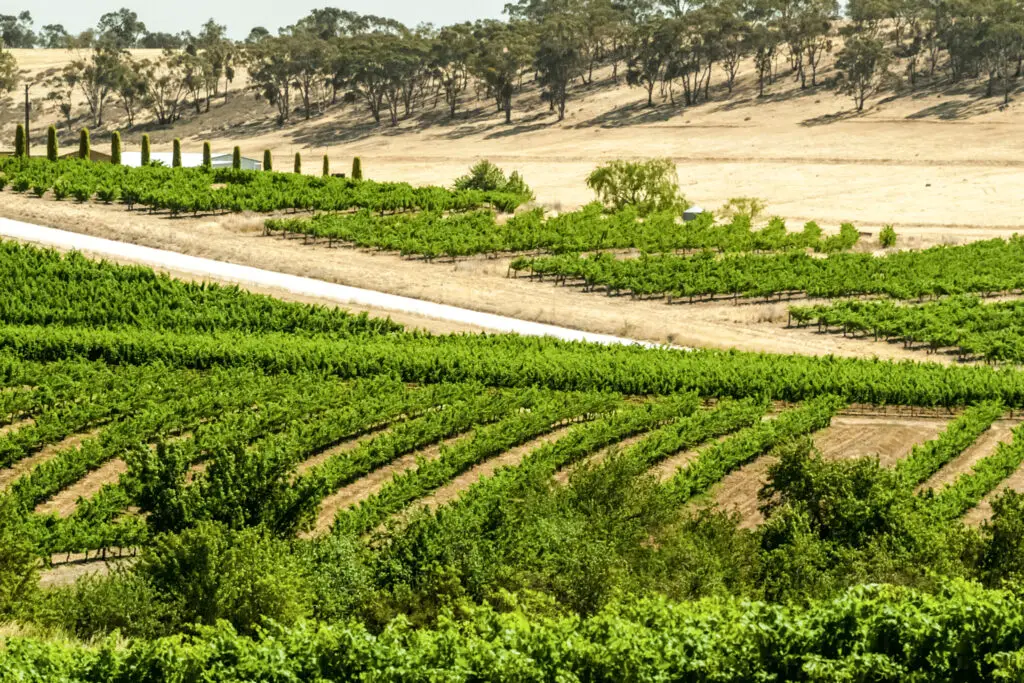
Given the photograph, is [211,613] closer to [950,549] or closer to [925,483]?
[950,549]

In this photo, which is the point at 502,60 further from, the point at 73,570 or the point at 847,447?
the point at 73,570

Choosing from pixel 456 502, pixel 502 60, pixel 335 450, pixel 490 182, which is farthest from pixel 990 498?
pixel 502 60

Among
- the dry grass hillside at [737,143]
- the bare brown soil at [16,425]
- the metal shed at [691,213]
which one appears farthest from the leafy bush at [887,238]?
the bare brown soil at [16,425]

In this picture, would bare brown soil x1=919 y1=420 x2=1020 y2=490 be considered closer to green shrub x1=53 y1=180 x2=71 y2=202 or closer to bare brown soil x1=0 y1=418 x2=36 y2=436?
bare brown soil x1=0 y1=418 x2=36 y2=436

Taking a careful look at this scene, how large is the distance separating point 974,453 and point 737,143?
9053cm

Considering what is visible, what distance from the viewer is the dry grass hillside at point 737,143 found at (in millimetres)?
96500

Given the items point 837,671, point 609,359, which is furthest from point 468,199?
point 837,671

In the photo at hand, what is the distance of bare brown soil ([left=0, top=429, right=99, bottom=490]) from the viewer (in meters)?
35.7

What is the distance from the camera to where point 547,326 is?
56.8 metres

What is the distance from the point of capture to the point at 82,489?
114ft

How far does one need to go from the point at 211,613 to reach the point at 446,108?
456 ft

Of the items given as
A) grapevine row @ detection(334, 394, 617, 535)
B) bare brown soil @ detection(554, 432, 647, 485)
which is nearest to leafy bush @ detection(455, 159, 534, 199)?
grapevine row @ detection(334, 394, 617, 535)

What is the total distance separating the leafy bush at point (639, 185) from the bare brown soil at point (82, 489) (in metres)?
50.7

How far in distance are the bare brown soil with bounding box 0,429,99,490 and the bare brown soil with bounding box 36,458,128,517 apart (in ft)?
3.83
